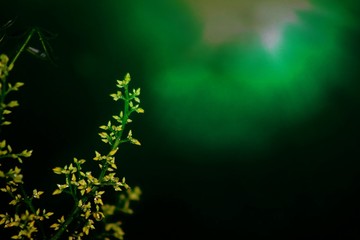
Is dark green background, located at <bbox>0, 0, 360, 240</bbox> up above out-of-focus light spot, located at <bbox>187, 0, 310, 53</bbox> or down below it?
below

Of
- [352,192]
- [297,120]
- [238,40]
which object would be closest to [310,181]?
[352,192]

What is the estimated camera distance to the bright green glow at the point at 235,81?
168cm

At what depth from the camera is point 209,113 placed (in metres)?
1.74

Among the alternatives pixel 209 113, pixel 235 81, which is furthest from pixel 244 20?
pixel 209 113

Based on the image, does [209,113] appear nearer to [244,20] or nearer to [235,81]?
[235,81]

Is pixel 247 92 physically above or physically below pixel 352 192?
above

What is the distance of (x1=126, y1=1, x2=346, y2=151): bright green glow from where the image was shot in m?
1.68

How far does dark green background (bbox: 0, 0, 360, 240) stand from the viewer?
1649 millimetres

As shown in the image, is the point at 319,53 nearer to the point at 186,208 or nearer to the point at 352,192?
the point at 352,192

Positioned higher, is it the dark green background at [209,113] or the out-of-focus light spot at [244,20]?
the out-of-focus light spot at [244,20]

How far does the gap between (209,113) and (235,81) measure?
24 cm

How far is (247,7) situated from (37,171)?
152 cm

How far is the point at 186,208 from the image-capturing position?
168 cm

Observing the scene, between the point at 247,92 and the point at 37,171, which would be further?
the point at 247,92
